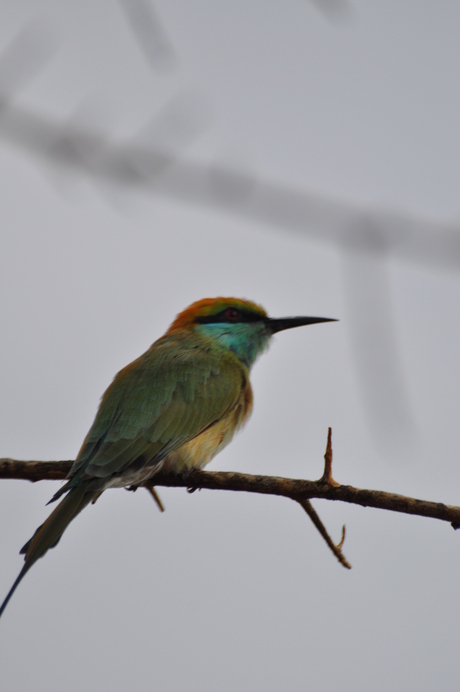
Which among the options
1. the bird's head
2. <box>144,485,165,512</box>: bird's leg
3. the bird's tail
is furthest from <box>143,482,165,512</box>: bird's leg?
the bird's head

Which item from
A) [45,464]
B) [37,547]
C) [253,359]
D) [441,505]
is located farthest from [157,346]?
[441,505]

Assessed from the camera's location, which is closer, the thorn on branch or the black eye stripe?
the thorn on branch

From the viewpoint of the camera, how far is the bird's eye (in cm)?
489

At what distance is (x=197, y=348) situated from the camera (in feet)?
14.6

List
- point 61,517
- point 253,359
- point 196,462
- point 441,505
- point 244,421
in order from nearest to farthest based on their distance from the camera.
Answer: point 441,505, point 61,517, point 196,462, point 244,421, point 253,359

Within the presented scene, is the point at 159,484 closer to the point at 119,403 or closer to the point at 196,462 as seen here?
the point at 196,462

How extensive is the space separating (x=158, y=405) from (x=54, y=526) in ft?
3.82

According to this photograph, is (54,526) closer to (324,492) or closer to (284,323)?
(324,492)

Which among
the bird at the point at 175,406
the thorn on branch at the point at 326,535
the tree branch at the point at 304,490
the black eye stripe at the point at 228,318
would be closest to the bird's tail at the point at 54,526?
the bird at the point at 175,406

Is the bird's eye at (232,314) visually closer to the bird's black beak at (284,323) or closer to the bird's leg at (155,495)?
the bird's black beak at (284,323)

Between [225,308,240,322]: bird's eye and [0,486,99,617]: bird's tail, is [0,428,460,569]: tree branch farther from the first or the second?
[225,308,240,322]: bird's eye

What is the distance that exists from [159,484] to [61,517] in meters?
0.97

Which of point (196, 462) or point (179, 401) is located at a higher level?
point (179, 401)

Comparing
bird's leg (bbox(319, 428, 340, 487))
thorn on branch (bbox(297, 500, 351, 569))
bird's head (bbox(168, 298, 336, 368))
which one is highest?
bird's head (bbox(168, 298, 336, 368))
